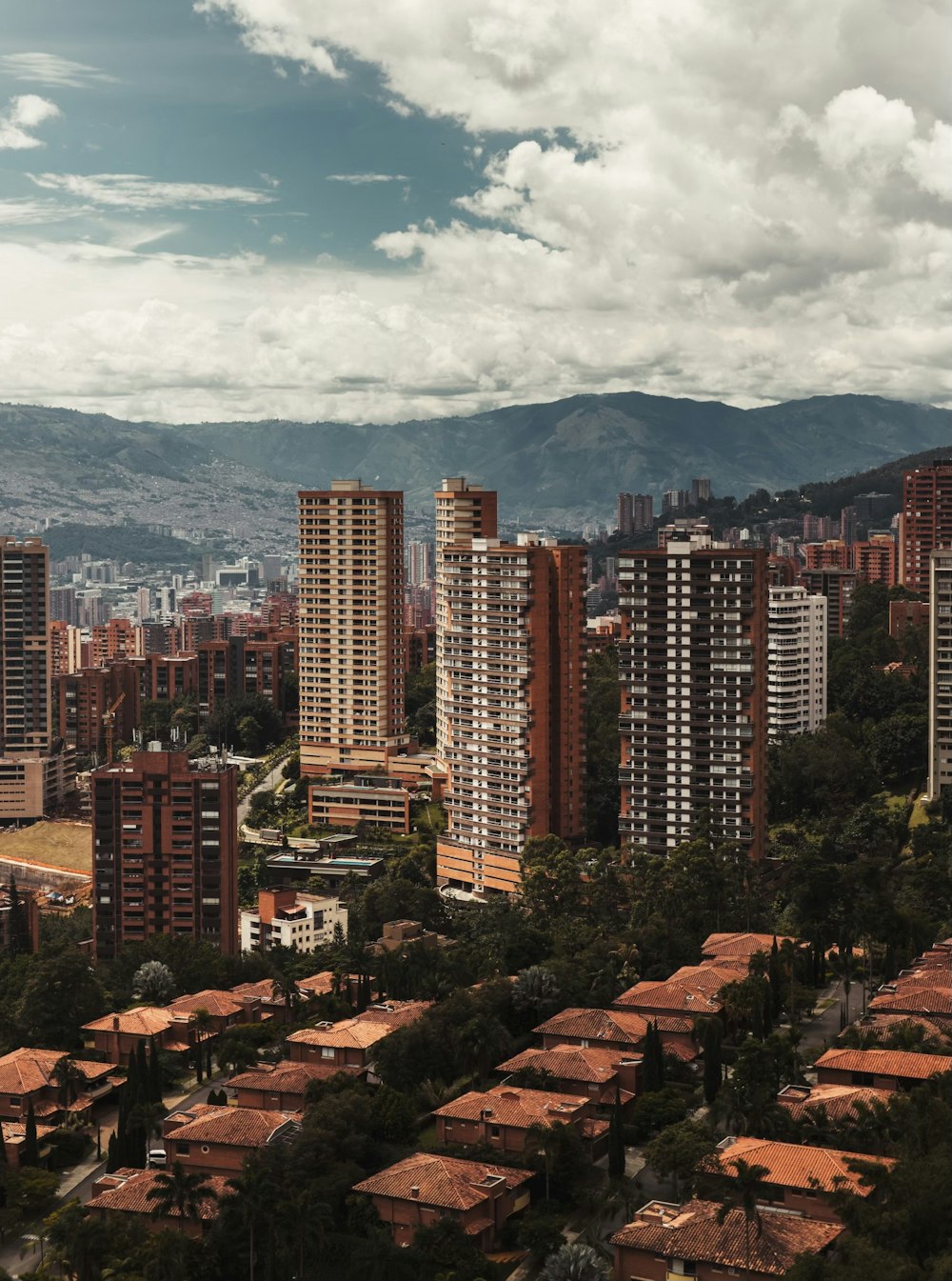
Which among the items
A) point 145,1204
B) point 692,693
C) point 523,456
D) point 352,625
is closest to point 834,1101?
point 145,1204

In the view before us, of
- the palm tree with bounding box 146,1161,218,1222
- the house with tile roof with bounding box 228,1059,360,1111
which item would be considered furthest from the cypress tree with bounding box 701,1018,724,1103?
the palm tree with bounding box 146,1161,218,1222

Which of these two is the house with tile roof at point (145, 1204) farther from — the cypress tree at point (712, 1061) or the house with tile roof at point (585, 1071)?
the cypress tree at point (712, 1061)

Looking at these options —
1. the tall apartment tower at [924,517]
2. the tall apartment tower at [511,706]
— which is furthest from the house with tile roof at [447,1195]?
the tall apartment tower at [924,517]

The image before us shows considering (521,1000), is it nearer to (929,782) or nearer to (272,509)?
(929,782)

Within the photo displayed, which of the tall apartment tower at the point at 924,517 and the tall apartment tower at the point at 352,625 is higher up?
the tall apartment tower at the point at 924,517

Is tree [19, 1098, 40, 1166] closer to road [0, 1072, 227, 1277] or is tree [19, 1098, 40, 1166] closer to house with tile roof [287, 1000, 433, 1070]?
road [0, 1072, 227, 1277]

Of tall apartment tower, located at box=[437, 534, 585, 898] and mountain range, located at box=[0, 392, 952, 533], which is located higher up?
mountain range, located at box=[0, 392, 952, 533]
